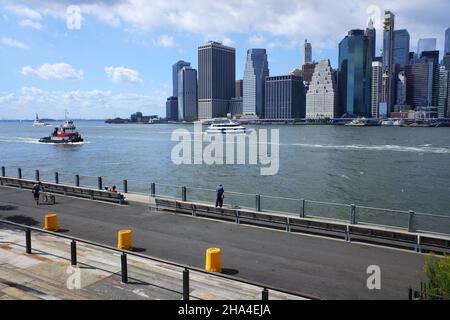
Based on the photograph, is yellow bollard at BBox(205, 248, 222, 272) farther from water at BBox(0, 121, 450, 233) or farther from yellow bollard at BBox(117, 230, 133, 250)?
water at BBox(0, 121, 450, 233)

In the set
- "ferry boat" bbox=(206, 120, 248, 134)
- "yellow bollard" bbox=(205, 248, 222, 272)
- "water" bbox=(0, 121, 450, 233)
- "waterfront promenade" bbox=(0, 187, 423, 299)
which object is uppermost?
"ferry boat" bbox=(206, 120, 248, 134)

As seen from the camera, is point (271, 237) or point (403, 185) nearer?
point (271, 237)

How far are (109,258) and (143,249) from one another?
190cm

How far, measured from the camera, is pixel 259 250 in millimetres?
14930

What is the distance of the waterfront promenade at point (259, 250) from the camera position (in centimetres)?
1201

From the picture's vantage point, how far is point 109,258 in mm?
13352

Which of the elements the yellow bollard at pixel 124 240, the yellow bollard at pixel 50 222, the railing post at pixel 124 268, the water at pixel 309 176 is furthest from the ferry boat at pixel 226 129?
the railing post at pixel 124 268

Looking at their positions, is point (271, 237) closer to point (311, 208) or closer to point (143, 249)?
point (143, 249)

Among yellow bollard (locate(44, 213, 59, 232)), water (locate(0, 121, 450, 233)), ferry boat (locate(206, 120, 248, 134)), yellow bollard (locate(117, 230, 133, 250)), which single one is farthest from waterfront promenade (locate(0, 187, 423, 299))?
ferry boat (locate(206, 120, 248, 134))

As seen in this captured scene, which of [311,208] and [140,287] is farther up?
[140,287]

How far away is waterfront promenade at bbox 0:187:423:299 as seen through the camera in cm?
1201

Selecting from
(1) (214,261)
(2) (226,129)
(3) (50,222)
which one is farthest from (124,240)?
(2) (226,129)

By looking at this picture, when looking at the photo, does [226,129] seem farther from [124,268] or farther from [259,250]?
[124,268]
